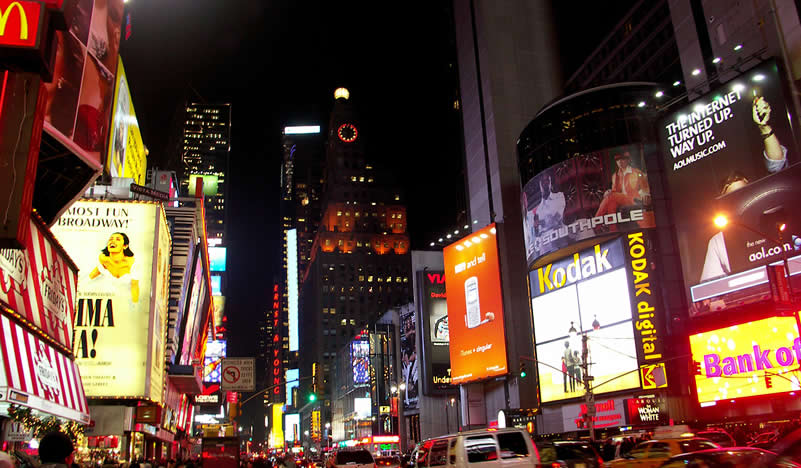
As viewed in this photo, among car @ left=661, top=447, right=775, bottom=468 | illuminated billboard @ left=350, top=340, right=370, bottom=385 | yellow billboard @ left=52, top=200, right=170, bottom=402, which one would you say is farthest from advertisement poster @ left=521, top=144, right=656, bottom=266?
illuminated billboard @ left=350, top=340, right=370, bottom=385

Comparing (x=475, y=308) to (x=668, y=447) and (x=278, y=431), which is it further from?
(x=278, y=431)

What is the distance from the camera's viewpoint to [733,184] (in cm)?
3931

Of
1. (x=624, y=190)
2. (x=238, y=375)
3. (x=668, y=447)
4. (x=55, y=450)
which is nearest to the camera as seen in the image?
(x=55, y=450)

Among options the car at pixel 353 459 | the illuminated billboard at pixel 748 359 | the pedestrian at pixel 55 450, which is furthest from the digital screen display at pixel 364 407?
the pedestrian at pixel 55 450

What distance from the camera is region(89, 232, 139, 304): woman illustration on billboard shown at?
3247 cm

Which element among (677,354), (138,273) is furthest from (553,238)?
(138,273)

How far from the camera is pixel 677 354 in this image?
44.3 m

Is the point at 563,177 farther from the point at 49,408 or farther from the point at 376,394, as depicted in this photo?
the point at 376,394

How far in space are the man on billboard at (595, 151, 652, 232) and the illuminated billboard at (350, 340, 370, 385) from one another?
216 feet

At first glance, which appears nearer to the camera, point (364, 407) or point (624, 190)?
point (624, 190)

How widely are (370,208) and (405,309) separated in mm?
87058

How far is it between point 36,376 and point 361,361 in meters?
97.9

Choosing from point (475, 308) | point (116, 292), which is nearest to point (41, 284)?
point (116, 292)

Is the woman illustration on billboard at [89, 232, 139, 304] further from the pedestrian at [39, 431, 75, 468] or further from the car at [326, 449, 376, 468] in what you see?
the pedestrian at [39, 431, 75, 468]
